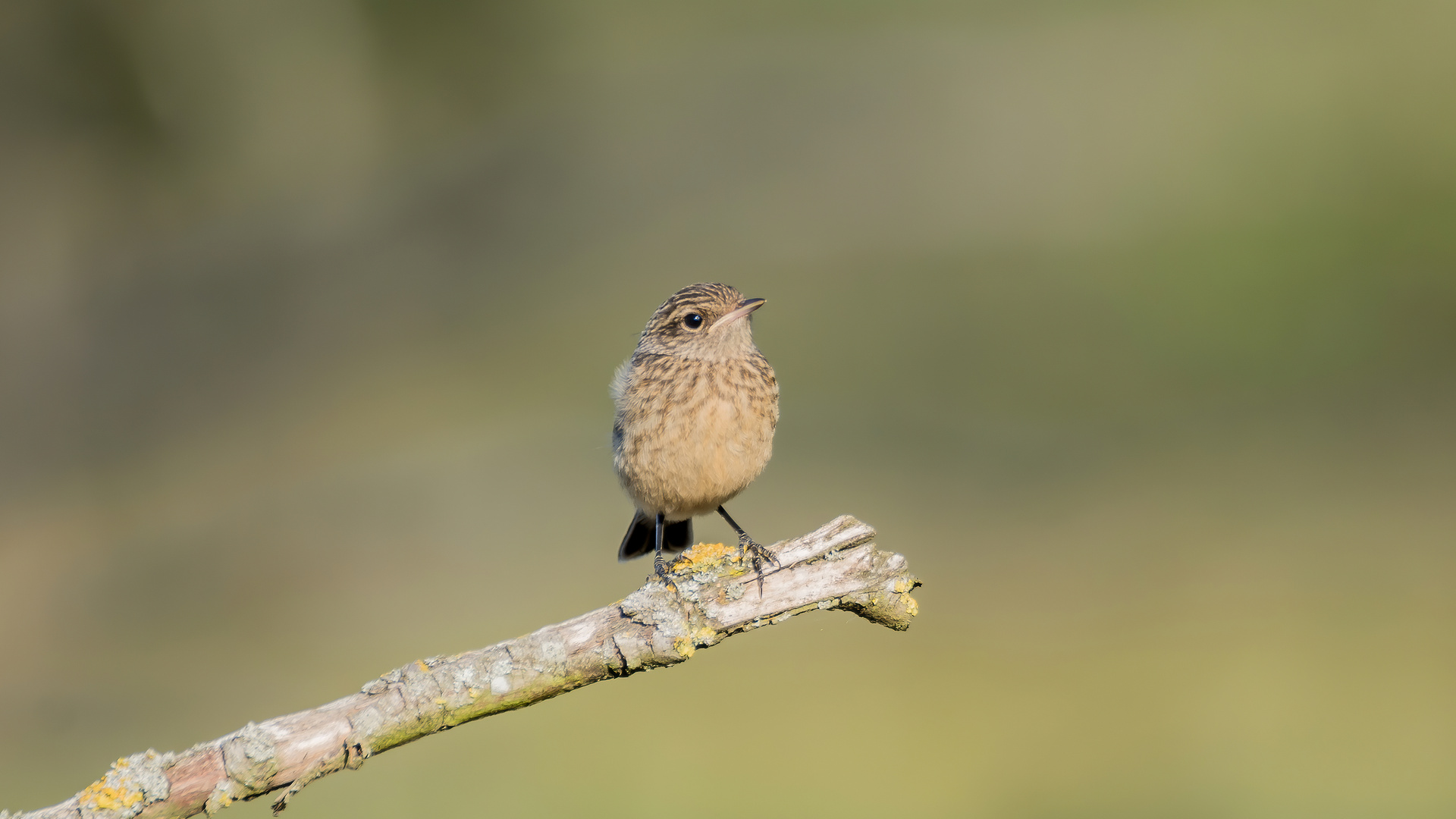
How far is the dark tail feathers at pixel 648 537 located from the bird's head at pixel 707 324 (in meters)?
0.92

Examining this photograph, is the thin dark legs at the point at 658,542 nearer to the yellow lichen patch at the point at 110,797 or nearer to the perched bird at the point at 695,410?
the perched bird at the point at 695,410

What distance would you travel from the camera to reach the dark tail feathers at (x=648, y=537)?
5.18 m

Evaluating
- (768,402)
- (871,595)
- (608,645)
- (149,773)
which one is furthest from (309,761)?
(768,402)

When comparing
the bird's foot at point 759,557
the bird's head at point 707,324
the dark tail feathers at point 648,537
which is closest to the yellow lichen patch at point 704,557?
the bird's foot at point 759,557

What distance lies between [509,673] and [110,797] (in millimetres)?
1029

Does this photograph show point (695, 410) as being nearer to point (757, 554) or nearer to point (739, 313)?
point (739, 313)

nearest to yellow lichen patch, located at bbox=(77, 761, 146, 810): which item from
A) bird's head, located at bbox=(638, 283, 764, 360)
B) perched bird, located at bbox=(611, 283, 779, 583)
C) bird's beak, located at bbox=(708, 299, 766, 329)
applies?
perched bird, located at bbox=(611, 283, 779, 583)

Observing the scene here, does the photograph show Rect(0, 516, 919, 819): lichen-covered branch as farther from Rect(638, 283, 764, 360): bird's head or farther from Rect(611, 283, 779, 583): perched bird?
Rect(638, 283, 764, 360): bird's head

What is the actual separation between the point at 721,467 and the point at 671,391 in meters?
0.41

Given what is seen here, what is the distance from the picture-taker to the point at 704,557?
3.54 m

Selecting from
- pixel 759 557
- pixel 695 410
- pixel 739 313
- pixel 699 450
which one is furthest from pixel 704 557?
pixel 739 313

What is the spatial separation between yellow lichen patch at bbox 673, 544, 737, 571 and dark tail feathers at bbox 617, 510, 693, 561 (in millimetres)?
1427

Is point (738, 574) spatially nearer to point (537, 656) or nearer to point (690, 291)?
point (537, 656)

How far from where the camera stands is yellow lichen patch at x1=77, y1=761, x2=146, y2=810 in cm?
264
